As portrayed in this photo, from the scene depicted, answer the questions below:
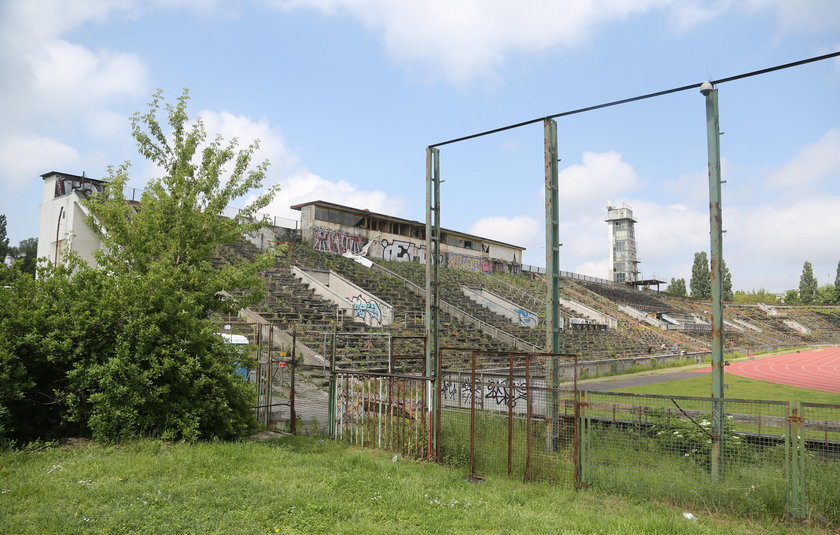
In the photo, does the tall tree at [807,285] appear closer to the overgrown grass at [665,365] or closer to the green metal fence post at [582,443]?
the overgrown grass at [665,365]

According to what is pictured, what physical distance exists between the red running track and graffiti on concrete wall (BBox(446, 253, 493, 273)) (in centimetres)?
2382

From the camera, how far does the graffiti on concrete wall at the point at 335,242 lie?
3953 centimetres

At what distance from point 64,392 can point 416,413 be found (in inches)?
239

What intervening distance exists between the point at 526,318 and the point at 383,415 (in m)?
28.4

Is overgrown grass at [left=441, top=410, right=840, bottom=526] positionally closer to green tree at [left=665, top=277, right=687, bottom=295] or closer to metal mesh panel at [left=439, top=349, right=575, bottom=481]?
metal mesh panel at [left=439, top=349, right=575, bottom=481]

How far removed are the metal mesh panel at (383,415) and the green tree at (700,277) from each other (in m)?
100

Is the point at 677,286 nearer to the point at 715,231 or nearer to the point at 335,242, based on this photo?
the point at 335,242

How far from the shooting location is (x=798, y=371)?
3178 centimetres

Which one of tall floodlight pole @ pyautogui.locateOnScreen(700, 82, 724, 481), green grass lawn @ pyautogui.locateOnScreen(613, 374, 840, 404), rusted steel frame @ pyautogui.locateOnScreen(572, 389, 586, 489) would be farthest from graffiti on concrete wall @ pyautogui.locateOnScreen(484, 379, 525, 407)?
green grass lawn @ pyautogui.locateOnScreen(613, 374, 840, 404)

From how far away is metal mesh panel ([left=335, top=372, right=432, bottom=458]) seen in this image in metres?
9.18

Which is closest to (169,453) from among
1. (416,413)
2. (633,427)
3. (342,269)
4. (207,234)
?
(416,413)

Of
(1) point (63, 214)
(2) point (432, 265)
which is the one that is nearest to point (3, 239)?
(1) point (63, 214)

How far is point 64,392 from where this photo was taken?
9.52 metres

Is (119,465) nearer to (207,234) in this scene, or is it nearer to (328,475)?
(328,475)
